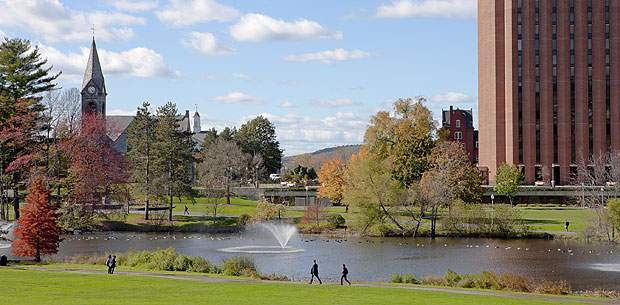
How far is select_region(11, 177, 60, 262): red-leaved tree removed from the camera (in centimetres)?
4959

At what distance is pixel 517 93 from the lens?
383 ft

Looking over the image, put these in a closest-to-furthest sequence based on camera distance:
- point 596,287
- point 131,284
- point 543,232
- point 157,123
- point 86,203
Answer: point 131,284
point 596,287
point 543,232
point 86,203
point 157,123

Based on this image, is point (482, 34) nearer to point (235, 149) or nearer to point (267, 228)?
point (235, 149)

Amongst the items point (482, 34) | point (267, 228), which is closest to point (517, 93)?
point (482, 34)

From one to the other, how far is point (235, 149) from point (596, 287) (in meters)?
93.6

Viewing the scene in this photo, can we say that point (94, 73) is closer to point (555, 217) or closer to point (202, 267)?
point (555, 217)

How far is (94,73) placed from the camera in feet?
467

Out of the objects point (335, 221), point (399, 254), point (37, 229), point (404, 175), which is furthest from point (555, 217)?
point (37, 229)

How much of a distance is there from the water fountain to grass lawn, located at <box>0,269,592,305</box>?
25569 millimetres

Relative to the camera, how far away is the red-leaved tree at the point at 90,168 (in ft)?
243

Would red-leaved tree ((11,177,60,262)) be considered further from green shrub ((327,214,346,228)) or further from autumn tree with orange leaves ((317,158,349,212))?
autumn tree with orange leaves ((317,158,349,212))

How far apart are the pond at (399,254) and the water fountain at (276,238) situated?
1.14 meters

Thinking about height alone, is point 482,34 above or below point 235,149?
above

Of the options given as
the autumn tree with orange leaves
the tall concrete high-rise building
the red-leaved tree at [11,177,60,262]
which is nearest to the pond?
the red-leaved tree at [11,177,60,262]
